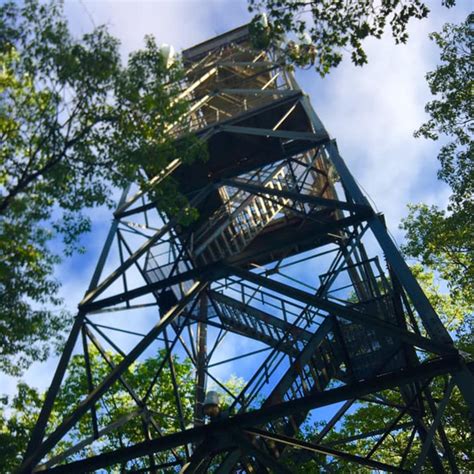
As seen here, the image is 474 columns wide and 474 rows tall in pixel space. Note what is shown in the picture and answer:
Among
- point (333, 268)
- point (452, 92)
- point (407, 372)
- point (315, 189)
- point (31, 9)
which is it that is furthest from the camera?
point (315, 189)

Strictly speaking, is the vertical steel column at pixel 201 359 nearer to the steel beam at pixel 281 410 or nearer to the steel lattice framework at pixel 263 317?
the steel lattice framework at pixel 263 317

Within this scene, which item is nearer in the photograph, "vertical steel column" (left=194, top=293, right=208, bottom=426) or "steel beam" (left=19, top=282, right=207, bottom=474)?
"steel beam" (left=19, top=282, right=207, bottom=474)

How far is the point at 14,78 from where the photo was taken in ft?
36.3

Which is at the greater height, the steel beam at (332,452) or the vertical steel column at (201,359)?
the vertical steel column at (201,359)

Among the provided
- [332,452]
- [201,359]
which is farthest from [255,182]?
[332,452]

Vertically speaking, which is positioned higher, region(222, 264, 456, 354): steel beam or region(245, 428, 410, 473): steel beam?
region(222, 264, 456, 354): steel beam

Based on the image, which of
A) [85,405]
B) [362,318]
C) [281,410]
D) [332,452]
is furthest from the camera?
[85,405]

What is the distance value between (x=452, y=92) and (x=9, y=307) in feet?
38.0

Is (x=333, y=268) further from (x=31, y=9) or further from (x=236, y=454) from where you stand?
(x=31, y=9)

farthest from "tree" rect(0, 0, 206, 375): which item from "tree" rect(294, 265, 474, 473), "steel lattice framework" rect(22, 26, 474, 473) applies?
"tree" rect(294, 265, 474, 473)

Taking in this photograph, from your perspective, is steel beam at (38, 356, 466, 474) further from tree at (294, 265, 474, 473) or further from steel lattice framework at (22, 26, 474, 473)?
tree at (294, 265, 474, 473)

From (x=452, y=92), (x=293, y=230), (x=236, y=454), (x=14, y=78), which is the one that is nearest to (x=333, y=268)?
(x=293, y=230)

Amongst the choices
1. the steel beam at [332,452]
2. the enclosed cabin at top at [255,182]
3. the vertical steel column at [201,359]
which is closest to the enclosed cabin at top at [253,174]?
the enclosed cabin at top at [255,182]

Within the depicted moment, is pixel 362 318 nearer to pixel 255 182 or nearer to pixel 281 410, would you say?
pixel 281 410
